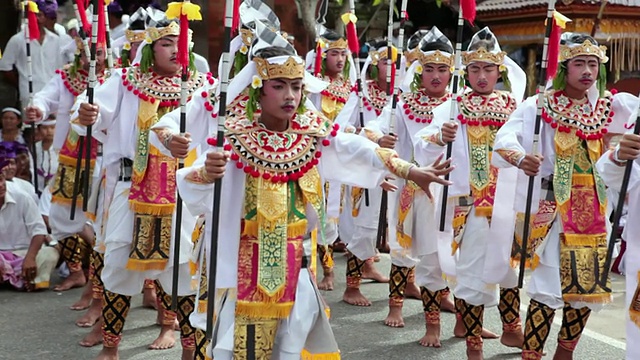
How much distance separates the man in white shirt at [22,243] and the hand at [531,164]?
465 centimetres

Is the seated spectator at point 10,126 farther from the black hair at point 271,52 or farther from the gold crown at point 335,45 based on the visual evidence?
the black hair at point 271,52

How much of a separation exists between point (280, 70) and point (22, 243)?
480 centimetres

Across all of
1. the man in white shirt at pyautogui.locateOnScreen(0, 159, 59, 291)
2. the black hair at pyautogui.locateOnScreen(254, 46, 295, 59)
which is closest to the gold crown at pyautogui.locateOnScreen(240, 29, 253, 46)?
the black hair at pyautogui.locateOnScreen(254, 46, 295, 59)

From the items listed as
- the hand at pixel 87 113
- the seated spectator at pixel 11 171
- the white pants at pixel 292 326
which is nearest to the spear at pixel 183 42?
the white pants at pixel 292 326

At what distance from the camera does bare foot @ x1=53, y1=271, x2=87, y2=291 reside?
809cm

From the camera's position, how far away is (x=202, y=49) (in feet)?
40.9

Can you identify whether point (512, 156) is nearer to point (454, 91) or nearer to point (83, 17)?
point (454, 91)

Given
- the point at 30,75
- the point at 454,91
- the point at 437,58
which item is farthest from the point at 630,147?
the point at 30,75

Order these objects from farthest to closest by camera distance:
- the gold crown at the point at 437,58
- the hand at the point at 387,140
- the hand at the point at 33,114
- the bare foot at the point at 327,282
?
the bare foot at the point at 327,282 → the hand at the point at 33,114 → the gold crown at the point at 437,58 → the hand at the point at 387,140

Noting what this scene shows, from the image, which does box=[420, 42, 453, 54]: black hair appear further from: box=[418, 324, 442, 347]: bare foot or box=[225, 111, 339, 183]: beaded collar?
box=[225, 111, 339, 183]: beaded collar

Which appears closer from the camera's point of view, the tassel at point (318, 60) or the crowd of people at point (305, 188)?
the crowd of people at point (305, 188)

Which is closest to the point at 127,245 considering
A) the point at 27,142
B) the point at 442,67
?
the point at 442,67

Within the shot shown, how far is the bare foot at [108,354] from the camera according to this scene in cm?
568

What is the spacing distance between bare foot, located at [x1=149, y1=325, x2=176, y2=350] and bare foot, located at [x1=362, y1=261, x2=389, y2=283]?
2786 millimetres
